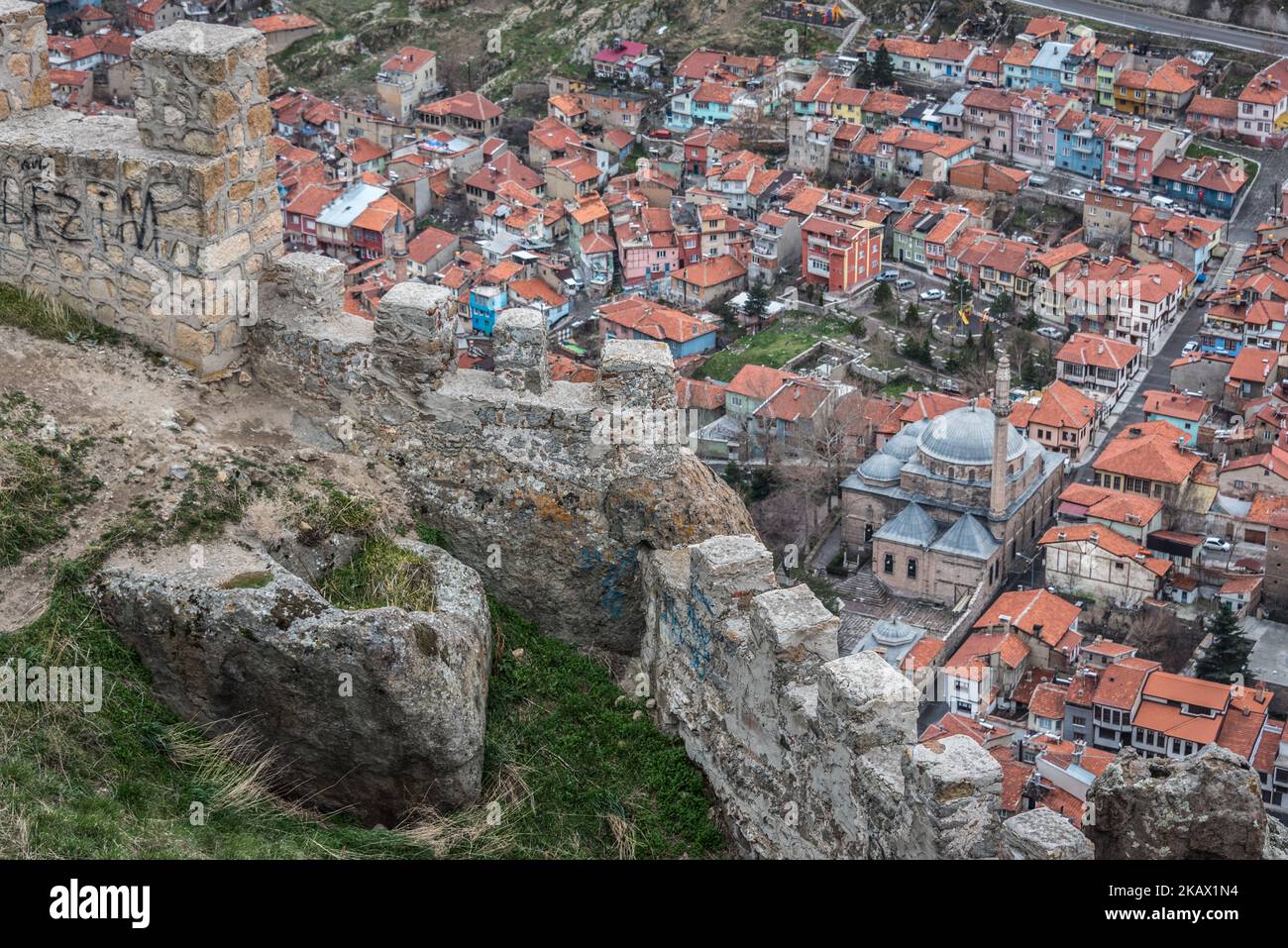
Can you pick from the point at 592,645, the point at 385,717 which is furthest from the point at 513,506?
the point at 385,717

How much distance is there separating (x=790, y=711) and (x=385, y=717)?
184 cm

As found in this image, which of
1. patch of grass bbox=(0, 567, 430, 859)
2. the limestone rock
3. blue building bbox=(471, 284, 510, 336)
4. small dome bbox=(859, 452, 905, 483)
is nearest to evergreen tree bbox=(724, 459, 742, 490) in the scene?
small dome bbox=(859, 452, 905, 483)

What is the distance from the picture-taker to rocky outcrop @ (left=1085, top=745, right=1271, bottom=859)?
21.3 ft

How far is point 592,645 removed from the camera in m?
9.54

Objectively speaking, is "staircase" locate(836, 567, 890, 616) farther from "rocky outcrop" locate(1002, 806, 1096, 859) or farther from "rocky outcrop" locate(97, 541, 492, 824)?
"rocky outcrop" locate(1002, 806, 1096, 859)

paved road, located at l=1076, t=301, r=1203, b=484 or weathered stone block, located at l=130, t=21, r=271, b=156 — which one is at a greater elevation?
weathered stone block, located at l=130, t=21, r=271, b=156

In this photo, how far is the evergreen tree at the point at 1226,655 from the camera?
143ft

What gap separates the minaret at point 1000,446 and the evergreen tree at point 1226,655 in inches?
366

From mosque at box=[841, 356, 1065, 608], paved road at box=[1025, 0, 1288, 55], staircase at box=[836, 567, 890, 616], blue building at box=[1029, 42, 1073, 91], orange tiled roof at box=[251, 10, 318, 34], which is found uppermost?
paved road at box=[1025, 0, 1288, 55]

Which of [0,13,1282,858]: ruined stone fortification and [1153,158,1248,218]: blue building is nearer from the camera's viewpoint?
[0,13,1282,858]: ruined stone fortification

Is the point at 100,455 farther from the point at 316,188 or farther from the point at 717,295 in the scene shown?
the point at 316,188

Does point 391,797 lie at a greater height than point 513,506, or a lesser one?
lesser

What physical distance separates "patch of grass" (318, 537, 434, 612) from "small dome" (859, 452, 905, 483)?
153 ft

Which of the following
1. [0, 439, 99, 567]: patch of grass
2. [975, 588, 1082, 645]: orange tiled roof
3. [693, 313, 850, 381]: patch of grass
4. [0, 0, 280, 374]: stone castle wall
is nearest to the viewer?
[0, 439, 99, 567]: patch of grass
